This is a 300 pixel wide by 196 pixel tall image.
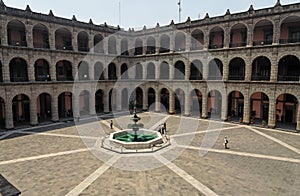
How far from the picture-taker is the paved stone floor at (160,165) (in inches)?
546

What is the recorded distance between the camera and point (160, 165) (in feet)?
56.8

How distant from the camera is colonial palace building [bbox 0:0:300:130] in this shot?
1123 inches

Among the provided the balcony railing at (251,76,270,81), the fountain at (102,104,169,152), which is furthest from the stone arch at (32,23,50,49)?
the balcony railing at (251,76,270,81)

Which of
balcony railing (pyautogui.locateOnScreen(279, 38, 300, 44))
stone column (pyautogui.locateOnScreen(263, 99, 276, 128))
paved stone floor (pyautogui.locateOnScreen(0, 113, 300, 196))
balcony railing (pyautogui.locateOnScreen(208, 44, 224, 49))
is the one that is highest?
balcony railing (pyautogui.locateOnScreen(208, 44, 224, 49))

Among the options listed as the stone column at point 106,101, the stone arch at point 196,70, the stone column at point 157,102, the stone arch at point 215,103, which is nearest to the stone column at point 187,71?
the stone arch at point 196,70

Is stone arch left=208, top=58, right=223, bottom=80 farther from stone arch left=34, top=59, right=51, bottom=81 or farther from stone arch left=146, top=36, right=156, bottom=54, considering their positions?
stone arch left=34, top=59, right=51, bottom=81

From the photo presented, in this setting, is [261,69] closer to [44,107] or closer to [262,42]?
[262,42]

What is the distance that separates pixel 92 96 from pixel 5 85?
43.5 ft

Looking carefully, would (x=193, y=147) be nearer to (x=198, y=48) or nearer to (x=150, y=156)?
(x=150, y=156)

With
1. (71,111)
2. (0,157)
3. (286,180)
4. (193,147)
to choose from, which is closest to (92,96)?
(71,111)

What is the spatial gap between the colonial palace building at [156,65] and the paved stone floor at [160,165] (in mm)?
6717

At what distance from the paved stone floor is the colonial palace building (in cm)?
672

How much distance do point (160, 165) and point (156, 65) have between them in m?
25.5

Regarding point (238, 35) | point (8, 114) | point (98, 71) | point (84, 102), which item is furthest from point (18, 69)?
point (238, 35)
